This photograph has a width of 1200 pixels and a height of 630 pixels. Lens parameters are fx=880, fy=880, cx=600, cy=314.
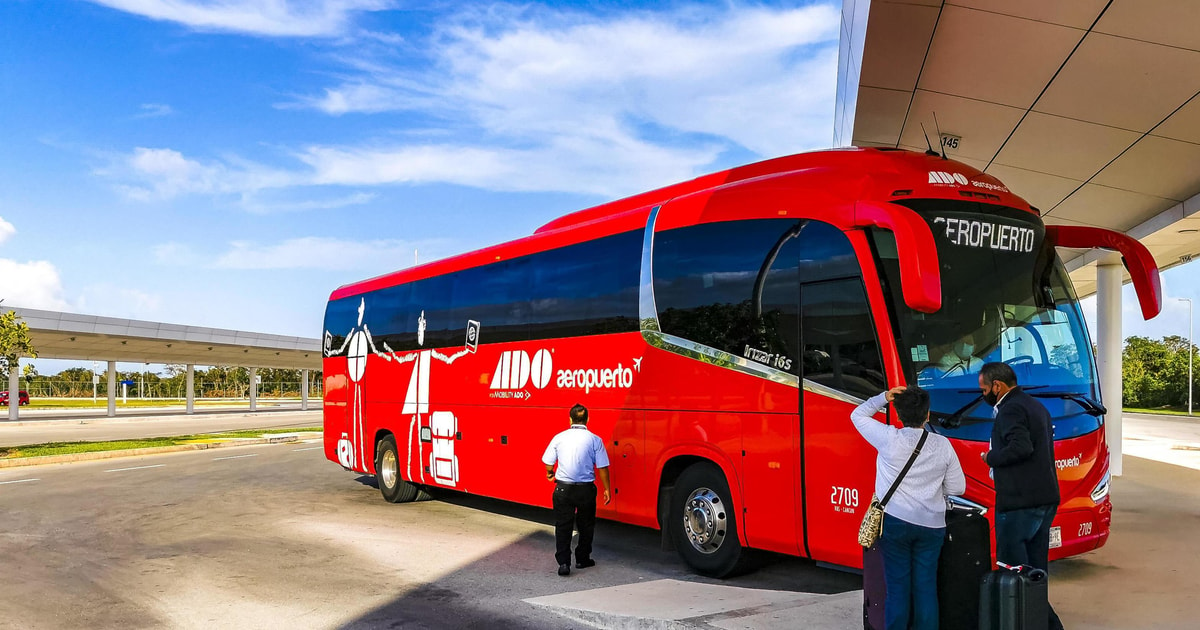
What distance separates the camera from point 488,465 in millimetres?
11766

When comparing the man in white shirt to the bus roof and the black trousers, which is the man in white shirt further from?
the bus roof

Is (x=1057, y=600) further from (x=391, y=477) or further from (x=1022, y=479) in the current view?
(x=391, y=477)

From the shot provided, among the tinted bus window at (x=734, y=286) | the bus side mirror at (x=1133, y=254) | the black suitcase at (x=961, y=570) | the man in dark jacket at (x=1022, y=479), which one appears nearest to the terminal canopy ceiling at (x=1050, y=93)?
the bus side mirror at (x=1133, y=254)

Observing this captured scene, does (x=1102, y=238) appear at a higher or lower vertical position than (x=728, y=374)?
higher

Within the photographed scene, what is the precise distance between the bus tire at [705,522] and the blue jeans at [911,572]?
2.79 meters

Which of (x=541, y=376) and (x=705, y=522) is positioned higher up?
(x=541, y=376)

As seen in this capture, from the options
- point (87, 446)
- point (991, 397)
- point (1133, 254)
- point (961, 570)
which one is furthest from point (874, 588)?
point (87, 446)

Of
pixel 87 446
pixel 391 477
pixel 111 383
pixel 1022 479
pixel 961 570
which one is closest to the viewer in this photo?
pixel 961 570

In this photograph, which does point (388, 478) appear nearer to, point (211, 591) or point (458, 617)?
point (211, 591)

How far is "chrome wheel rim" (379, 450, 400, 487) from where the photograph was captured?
14117 millimetres

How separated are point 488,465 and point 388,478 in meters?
3.23

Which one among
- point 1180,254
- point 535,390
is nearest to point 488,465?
point 535,390

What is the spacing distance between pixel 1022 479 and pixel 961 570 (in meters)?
1.04

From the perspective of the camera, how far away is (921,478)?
5.20 meters
